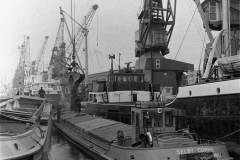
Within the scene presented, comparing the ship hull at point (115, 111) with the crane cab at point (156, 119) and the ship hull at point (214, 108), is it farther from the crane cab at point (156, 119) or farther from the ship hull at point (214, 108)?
the crane cab at point (156, 119)

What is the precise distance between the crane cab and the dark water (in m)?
8.57

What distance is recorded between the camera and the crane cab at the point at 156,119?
15.2m

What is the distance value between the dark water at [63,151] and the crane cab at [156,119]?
8.57 m

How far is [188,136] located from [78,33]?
75.2 metres

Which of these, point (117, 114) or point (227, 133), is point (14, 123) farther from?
point (117, 114)

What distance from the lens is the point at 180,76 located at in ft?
171

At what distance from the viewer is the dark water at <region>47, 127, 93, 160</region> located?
2364 cm

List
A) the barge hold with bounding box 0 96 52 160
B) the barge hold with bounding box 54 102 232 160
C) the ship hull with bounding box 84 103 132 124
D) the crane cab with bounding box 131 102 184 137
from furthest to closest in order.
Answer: the ship hull with bounding box 84 103 132 124 < the crane cab with bounding box 131 102 184 137 < the barge hold with bounding box 54 102 232 160 < the barge hold with bounding box 0 96 52 160

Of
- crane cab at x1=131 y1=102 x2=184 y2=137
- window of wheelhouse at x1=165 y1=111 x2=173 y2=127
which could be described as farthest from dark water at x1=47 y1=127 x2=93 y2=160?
window of wheelhouse at x1=165 y1=111 x2=173 y2=127

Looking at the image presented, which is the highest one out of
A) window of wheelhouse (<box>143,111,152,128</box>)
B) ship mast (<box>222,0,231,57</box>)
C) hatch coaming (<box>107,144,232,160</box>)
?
ship mast (<box>222,0,231,57</box>)

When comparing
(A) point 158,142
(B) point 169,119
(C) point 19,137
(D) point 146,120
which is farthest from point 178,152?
(C) point 19,137

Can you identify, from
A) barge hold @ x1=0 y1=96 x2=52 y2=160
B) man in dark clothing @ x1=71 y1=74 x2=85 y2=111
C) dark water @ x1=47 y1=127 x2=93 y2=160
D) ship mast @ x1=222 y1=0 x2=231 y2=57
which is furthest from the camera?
man in dark clothing @ x1=71 y1=74 x2=85 y2=111

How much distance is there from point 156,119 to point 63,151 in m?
13.4

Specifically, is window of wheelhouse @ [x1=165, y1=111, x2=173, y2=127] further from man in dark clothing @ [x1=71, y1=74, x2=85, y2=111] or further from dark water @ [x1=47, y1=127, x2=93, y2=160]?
man in dark clothing @ [x1=71, y1=74, x2=85, y2=111]
